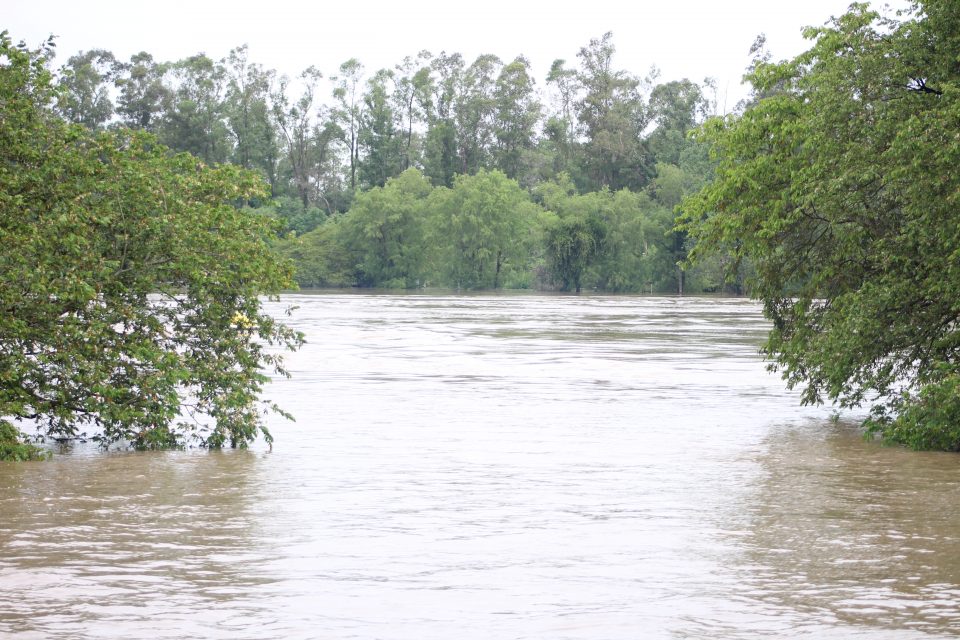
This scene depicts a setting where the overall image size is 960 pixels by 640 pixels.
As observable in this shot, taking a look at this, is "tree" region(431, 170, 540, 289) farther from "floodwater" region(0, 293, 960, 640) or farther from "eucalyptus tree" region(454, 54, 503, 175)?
"floodwater" region(0, 293, 960, 640)

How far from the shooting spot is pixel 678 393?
25.4 meters

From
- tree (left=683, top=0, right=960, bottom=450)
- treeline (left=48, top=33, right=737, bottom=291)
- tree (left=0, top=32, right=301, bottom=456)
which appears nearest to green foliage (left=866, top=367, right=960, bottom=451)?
tree (left=683, top=0, right=960, bottom=450)

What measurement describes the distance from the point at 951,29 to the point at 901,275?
11.3ft

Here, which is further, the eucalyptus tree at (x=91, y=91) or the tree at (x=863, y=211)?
the eucalyptus tree at (x=91, y=91)


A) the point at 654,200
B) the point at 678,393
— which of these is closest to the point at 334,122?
the point at 654,200

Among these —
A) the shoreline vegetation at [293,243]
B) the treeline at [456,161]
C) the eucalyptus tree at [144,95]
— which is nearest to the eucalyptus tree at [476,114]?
the treeline at [456,161]

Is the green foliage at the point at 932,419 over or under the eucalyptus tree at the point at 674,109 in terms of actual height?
under

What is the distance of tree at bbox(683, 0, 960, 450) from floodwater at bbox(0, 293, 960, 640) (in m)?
1.11

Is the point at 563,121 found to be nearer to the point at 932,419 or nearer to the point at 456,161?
the point at 456,161

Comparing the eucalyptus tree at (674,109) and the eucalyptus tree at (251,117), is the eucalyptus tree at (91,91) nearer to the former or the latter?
the eucalyptus tree at (251,117)

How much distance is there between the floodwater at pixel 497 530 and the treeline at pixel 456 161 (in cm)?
10533

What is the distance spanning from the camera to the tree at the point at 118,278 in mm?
15734

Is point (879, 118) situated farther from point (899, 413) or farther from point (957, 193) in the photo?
point (899, 413)

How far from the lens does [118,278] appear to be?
1681 centimetres
